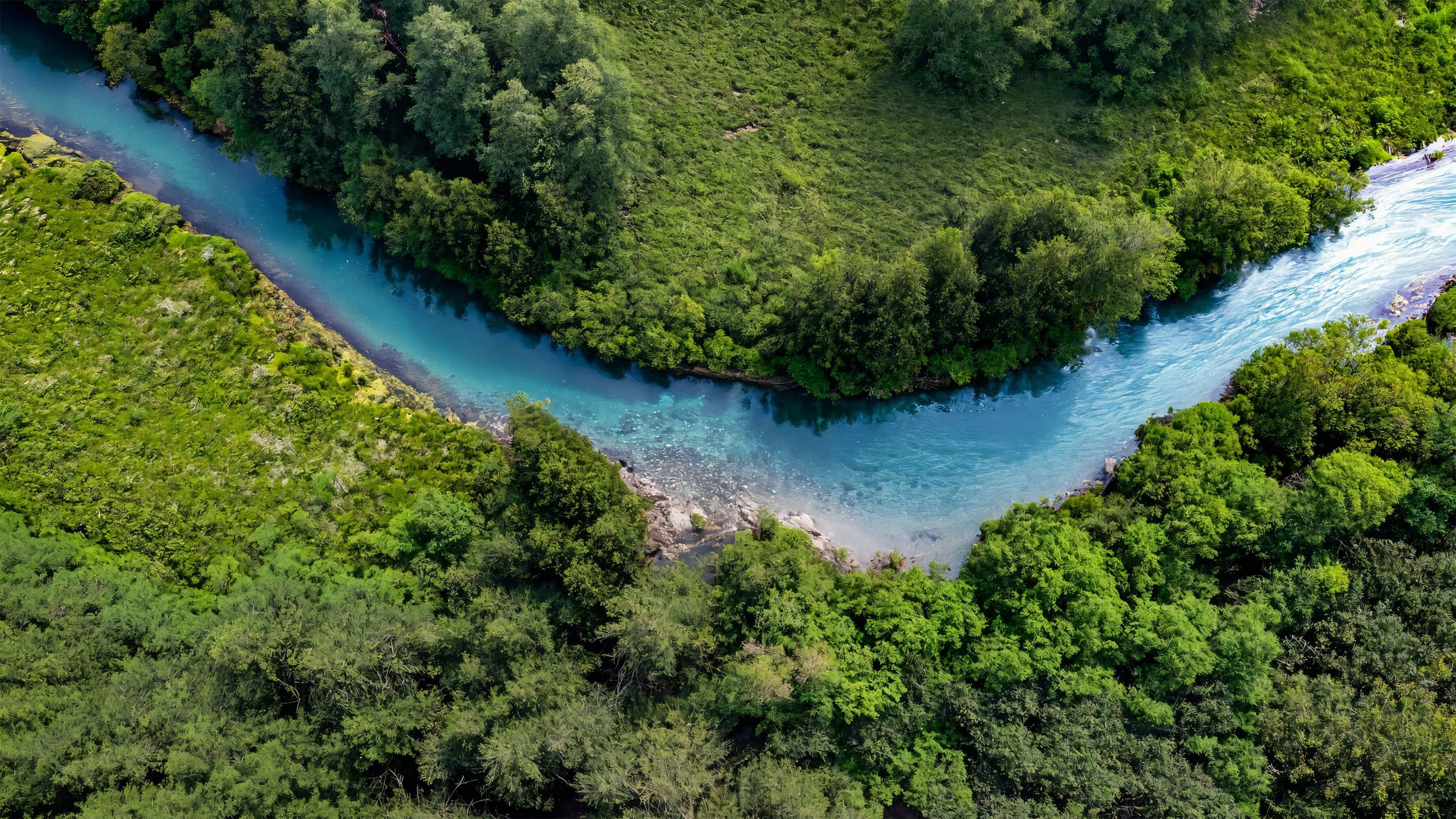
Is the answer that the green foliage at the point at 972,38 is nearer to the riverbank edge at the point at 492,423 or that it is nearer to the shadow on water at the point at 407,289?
the shadow on water at the point at 407,289

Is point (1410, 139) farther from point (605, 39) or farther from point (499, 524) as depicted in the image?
point (499, 524)

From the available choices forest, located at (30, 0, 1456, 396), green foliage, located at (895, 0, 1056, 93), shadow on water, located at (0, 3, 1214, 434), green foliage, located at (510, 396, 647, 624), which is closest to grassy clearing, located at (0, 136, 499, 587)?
shadow on water, located at (0, 3, 1214, 434)

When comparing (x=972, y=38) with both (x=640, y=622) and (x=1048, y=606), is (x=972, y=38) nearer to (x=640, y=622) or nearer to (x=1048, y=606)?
(x=1048, y=606)

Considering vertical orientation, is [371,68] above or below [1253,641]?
above

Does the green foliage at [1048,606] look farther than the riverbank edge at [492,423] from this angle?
No

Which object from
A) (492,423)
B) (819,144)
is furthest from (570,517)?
(819,144)

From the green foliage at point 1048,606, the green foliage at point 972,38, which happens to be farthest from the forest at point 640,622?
the green foliage at point 972,38

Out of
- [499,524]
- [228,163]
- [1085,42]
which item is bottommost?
[499,524]

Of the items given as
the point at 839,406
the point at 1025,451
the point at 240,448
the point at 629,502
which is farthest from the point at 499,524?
the point at 1025,451
